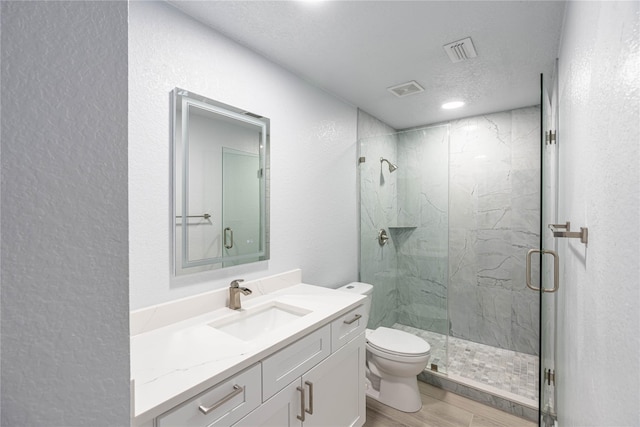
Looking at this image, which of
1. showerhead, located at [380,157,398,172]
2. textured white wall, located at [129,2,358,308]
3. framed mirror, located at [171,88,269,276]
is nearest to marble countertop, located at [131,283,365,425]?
textured white wall, located at [129,2,358,308]

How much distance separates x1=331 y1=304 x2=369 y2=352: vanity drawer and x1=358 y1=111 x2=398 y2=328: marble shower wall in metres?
1.06

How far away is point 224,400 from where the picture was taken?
3.23ft

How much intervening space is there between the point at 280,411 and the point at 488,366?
225 cm

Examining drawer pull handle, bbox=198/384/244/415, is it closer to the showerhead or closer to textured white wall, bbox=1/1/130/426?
textured white wall, bbox=1/1/130/426

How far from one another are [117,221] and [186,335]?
1050 millimetres

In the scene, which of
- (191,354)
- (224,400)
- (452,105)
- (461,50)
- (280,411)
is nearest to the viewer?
(224,400)

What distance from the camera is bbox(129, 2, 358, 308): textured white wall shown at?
1.31 metres

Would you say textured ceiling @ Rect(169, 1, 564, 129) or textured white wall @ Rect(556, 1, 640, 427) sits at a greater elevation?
textured ceiling @ Rect(169, 1, 564, 129)

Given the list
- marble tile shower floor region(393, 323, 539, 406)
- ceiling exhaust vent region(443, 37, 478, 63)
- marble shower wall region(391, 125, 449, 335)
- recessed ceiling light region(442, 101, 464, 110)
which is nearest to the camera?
ceiling exhaust vent region(443, 37, 478, 63)

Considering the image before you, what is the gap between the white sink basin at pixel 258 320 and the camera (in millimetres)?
1483

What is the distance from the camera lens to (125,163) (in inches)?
15.5

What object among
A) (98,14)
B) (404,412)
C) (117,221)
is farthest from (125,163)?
(404,412)

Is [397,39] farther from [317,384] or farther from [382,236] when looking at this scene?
[317,384]

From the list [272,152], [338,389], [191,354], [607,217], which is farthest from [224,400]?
[272,152]
